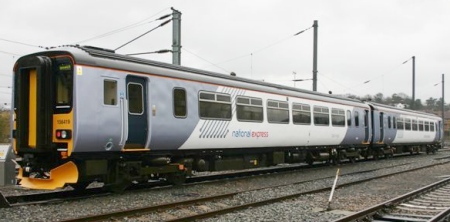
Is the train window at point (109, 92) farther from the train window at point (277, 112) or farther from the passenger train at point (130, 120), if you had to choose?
the train window at point (277, 112)

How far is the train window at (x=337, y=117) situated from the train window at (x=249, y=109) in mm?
5904

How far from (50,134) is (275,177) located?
26.8 ft

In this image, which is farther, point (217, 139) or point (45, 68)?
point (217, 139)

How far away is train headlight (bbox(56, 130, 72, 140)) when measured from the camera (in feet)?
30.7

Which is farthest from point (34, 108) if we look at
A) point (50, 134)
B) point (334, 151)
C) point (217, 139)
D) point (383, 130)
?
point (383, 130)

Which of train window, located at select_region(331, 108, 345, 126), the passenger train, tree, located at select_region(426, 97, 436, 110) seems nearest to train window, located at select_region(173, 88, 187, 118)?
the passenger train

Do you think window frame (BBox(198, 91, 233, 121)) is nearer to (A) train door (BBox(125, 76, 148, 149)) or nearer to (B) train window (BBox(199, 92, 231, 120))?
(B) train window (BBox(199, 92, 231, 120))

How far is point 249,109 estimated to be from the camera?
14477 millimetres

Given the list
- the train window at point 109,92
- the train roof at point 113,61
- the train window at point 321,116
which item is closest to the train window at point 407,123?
the train window at point 321,116

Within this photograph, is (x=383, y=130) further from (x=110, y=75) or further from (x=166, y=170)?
(x=110, y=75)

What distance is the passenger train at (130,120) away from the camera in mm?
9570

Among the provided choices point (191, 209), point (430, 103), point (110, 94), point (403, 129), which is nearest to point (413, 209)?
point (191, 209)

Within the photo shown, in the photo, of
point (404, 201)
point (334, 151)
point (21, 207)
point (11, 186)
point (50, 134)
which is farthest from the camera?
point (334, 151)

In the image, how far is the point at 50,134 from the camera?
31.7 ft
